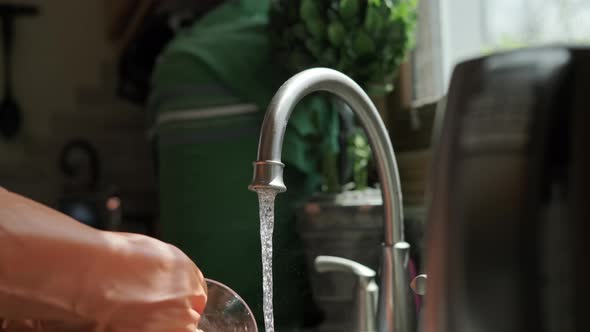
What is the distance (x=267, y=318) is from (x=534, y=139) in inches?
8.9

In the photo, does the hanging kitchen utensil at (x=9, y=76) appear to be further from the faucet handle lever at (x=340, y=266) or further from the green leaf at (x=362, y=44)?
the faucet handle lever at (x=340, y=266)

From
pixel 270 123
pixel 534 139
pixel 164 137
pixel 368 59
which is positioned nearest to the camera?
pixel 534 139

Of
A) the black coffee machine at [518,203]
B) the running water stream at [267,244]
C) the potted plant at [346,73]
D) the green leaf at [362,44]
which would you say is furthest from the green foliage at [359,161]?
the black coffee machine at [518,203]

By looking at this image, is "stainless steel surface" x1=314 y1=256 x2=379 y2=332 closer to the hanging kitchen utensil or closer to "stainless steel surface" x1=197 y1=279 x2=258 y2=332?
"stainless steel surface" x1=197 y1=279 x2=258 y2=332

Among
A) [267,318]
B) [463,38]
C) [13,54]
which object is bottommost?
[267,318]

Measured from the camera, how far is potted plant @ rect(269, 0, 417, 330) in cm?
74

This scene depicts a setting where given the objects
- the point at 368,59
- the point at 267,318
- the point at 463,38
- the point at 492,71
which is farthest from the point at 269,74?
the point at 492,71

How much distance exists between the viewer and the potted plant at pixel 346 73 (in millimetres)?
744

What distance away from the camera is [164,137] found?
942 millimetres

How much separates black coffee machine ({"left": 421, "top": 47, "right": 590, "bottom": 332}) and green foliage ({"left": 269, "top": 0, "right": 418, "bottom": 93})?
1.73ft

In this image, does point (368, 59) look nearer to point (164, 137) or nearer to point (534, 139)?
point (164, 137)

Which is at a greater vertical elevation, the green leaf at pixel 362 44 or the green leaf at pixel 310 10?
the green leaf at pixel 310 10

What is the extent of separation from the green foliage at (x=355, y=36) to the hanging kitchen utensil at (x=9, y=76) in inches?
70.0

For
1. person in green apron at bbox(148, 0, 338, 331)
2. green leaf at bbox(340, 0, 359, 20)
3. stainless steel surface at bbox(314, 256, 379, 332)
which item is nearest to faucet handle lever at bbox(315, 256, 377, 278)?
stainless steel surface at bbox(314, 256, 379, 332)
